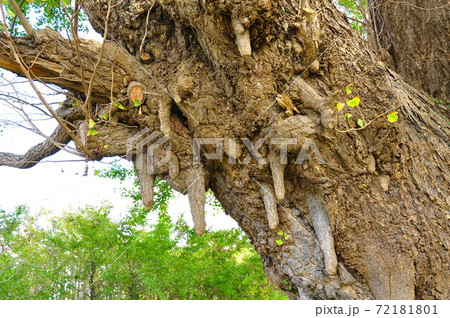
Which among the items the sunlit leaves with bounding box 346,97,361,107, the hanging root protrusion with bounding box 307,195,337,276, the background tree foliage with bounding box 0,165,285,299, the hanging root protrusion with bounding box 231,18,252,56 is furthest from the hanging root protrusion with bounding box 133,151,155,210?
the background tree foliage with bounding box 0,165,285,299

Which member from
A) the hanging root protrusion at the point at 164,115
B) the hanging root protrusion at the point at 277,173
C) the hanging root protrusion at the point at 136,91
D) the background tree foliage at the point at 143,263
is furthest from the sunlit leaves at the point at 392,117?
the background tree foliage at the point at 143,263

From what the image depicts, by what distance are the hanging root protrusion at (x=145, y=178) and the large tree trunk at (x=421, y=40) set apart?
3262 mm

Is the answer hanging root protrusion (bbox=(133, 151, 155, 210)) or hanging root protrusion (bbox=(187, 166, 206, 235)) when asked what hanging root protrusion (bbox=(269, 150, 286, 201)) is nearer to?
hanging root protrusion (bbox=(187, 166, 206, 235))

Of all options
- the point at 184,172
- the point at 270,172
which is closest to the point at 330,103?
the point at 270,172

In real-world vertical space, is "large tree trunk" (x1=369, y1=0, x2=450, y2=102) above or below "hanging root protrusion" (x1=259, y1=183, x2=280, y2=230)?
above

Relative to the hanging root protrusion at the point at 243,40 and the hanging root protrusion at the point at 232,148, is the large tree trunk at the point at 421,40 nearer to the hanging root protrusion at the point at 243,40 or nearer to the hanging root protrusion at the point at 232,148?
the hanging root protrusion at the point at 243,40

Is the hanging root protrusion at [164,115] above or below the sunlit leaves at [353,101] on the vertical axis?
above

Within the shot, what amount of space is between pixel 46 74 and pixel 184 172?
1.65m

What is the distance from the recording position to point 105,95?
133 inches

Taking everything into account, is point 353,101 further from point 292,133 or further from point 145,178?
point 145,178

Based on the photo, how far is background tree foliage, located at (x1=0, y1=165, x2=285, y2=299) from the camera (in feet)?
28.9

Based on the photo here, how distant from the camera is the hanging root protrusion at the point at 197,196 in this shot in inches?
132

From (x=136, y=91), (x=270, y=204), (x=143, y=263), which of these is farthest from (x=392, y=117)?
(x=143, y=263)

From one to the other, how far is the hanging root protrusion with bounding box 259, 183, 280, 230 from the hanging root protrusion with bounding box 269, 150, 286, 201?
18cm
